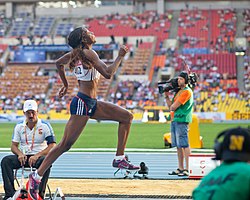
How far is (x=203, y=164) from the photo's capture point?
10.1 m

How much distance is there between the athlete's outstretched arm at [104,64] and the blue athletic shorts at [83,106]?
432 mm

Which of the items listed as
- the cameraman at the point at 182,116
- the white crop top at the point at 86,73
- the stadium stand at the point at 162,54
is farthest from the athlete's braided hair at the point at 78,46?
the stadium stand at the point at 162,54

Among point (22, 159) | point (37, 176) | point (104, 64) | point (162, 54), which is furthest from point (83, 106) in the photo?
point (162, 54)

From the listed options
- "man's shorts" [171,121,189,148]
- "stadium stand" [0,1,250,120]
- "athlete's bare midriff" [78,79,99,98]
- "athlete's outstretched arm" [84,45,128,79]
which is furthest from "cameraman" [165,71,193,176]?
"stadium stand" [0,1,250,120]

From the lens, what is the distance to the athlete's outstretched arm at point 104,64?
7254 mm

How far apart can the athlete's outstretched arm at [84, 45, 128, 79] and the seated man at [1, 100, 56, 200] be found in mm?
1124

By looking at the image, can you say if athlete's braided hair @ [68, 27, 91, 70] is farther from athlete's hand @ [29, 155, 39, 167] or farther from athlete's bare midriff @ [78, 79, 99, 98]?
athlete's hand @ [29, 155, 39, 167]

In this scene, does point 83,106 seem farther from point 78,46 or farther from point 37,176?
point 37,176

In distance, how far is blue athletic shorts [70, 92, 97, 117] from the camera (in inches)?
295

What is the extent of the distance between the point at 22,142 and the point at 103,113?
1358 millimetres

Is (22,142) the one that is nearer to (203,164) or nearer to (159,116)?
(203,164)

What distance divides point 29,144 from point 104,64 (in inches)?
69.3

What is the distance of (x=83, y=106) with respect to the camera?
751 centimetres

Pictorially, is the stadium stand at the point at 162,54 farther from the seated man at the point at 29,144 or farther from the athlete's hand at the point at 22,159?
the athlete's hand at the point at 22,159
